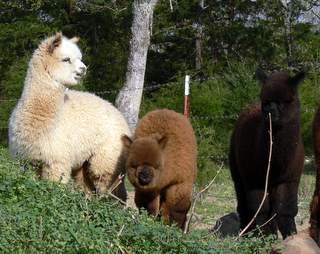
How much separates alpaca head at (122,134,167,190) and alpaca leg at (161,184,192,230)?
319mm

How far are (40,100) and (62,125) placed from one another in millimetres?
368

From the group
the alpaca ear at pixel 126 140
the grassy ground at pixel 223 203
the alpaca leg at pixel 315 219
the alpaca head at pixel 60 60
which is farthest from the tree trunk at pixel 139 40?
the alpaca leg at pixel 315 219

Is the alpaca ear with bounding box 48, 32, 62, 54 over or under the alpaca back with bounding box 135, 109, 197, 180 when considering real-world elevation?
over

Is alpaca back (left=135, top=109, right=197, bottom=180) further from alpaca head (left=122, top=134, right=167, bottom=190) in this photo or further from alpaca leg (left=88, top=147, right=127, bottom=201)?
alpaca leg (left=88, top=147, right=127, bottom=201)

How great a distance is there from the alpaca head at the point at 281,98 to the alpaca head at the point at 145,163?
48.2 inches

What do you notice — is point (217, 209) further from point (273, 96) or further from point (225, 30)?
point (225, 30)

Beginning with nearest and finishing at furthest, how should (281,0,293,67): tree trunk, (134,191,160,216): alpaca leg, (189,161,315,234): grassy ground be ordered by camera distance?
(134,191,160,216): alpaca leg, (189,161,315,234): grassy ground, (281,0,293,67): tree trunk

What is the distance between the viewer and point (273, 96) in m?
8.08

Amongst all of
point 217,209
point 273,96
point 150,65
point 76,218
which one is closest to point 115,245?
point 76,218

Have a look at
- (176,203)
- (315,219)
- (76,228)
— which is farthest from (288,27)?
(76,228)

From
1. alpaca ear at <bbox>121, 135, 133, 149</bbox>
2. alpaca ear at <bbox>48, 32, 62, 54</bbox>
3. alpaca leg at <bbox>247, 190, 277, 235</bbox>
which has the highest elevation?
alpaca ear at <bbox>48, 32, 62, 54</bbox>

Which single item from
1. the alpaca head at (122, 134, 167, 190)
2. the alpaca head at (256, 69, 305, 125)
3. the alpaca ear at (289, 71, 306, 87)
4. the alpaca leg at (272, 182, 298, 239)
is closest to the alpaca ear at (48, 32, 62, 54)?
the alpaca head at (122, 134, 167, 190)

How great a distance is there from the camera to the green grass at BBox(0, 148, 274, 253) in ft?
18.0

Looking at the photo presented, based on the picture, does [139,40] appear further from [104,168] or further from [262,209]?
[262,209]
